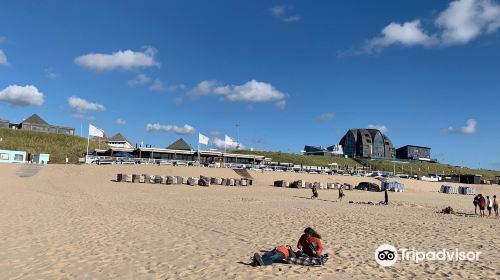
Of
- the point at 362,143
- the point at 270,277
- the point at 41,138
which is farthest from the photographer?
the point at 362,143

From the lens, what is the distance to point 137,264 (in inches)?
382

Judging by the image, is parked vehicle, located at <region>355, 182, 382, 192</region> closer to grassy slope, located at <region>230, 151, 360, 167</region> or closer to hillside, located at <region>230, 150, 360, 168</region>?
grassy slope, located at <region>230, 151, 360, 167</region>

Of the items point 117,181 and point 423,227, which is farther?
point 117,181

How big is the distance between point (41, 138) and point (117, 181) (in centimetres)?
4838

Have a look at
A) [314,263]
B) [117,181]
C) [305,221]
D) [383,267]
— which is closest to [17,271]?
[314,263]

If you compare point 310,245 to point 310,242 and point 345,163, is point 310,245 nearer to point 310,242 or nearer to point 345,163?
point 310,242

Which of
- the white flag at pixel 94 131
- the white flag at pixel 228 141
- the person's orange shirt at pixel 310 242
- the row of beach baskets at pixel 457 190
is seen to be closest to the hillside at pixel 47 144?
the white flag at pixel 94 131

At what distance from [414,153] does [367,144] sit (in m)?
24.9

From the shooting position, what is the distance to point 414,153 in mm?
173875

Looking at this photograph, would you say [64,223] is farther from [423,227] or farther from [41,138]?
[41,138]

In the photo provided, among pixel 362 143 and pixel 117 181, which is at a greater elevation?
pixel 362 143

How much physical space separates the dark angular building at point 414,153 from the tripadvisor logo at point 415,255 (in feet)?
564

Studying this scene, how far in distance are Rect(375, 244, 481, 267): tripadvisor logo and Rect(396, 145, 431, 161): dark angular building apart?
564 feet

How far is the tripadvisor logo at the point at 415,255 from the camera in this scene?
10430 millimetres
